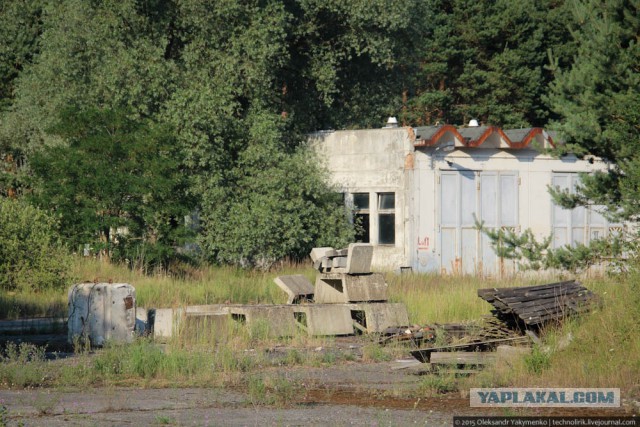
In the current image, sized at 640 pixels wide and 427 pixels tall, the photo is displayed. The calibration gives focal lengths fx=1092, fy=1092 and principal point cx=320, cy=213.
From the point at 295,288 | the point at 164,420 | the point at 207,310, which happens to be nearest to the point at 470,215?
the point at 295,288

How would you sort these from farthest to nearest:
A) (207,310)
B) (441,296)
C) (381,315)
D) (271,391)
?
(441,296)
(381,315)
(207,310)
(271,391)

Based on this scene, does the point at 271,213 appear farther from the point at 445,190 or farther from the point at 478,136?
the point at 478,136

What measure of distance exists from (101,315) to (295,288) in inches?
207

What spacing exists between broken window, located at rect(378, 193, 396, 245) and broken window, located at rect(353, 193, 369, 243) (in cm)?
68

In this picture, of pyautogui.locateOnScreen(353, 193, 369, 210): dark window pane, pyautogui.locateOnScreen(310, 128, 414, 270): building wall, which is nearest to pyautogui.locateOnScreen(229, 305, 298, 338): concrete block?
pyautogui.locateOnScreen(310, 128, 414, 270): building wall

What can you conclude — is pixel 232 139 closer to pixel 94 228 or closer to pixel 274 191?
pixel 274 191

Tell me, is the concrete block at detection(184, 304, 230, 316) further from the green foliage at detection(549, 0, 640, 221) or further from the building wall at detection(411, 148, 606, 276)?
the building wall at detection(411, 148, 606, 276)

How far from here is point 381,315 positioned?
787 inches

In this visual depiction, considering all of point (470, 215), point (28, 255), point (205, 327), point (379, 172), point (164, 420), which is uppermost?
point (379, 172)

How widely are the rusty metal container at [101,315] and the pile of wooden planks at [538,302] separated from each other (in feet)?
19.2

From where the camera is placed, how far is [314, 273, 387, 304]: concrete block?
20422 mm

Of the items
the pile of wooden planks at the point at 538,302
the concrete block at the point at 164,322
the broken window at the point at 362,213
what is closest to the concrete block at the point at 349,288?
the concrete block at the point at 164,322

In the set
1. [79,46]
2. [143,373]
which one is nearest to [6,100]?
[79,46]

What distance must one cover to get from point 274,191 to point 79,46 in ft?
25.6
